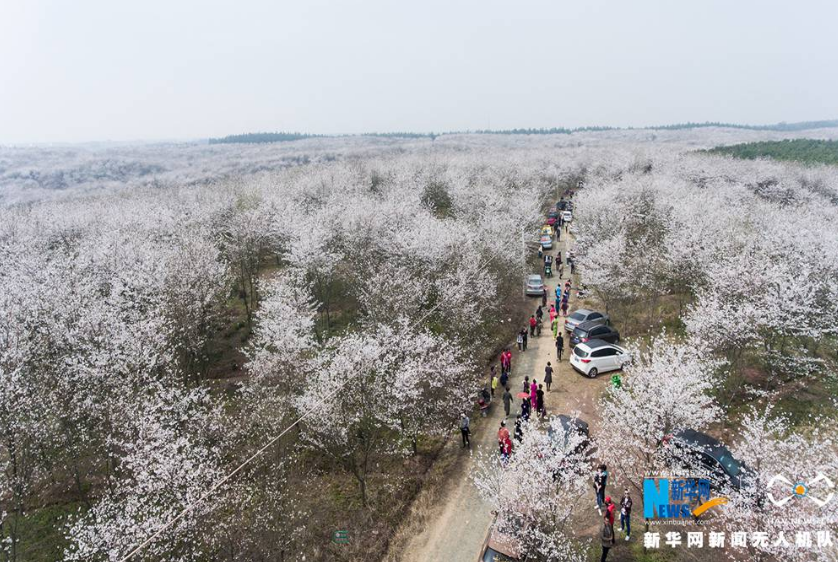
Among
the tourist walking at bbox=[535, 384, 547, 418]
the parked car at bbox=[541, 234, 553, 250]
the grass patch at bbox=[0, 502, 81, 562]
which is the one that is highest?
the parked car at bbox=[541, 234, 553, 250]

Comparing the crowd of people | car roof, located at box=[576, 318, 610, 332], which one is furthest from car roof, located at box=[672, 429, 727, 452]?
car roof, located at box=[576, 318, 610, 332]

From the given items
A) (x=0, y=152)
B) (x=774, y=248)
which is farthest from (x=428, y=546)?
(x=0, y=152)

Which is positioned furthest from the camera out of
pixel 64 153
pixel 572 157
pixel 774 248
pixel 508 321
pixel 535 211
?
pixel 64 153

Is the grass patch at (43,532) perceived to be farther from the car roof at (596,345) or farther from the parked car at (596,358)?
the car roof at (596,345)

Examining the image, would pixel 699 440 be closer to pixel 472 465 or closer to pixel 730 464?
pixel 730 464

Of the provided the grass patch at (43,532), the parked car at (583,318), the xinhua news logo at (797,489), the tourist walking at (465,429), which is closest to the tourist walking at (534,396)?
the tourist walking at (465,429)

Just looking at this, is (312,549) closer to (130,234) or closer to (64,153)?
(130,234)

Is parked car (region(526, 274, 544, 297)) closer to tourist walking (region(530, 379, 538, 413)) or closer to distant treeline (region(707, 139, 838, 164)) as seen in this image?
tourist walking (region(530, 379, 538, 413))
